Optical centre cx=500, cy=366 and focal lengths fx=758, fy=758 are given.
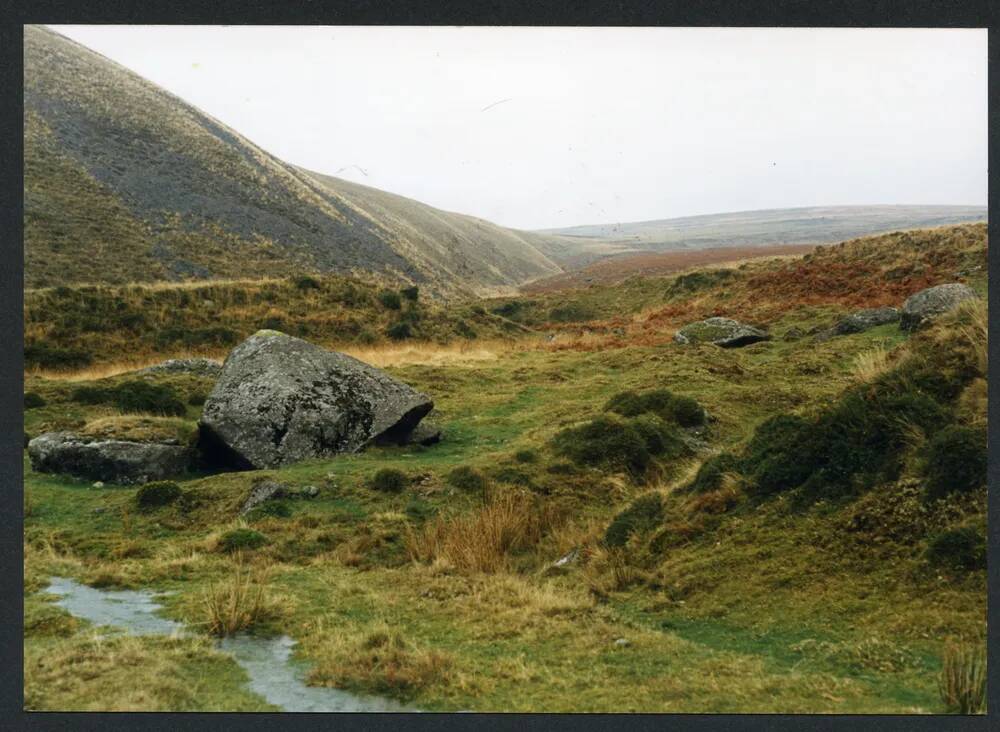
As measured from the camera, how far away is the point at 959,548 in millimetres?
8312

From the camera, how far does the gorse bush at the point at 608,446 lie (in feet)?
51.6

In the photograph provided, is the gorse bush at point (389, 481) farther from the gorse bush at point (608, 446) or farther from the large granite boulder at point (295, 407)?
the gorse bush at point (608, 446)

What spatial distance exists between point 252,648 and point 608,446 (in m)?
9.09

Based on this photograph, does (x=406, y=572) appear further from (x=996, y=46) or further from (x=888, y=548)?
(x=996, y=46)

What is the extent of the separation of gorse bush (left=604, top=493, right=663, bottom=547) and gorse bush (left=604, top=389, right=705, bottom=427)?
233 inches

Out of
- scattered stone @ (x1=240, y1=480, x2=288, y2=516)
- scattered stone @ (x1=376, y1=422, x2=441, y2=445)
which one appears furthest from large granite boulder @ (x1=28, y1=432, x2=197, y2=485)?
scattered stone @ (x1=376, y1=422, x2=441, y2=445)

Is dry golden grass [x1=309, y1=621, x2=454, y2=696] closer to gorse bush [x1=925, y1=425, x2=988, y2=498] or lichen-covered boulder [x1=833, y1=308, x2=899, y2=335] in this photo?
gorse bush [x1=925, y1=425, x2=988, y2=498]

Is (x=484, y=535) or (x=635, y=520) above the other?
(x=635, y=520)

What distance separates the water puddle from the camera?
24.4 feet

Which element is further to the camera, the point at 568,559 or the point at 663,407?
the point at 663,407

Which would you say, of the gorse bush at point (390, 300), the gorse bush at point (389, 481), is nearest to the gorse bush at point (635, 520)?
the gorse bush at point (389, 481)

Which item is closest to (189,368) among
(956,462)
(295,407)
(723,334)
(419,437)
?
(295,407)

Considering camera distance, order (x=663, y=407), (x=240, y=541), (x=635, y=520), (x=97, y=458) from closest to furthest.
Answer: (x=635, y=520) → (x=240, y=541) → (x=97, y=458) → (x=663, y=407)

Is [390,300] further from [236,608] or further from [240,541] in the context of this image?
[236,608]
